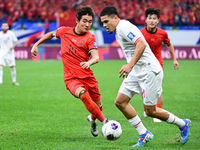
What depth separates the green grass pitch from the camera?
5.87 meters

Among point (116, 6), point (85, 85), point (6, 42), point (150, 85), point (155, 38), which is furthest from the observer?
point (116, 6)

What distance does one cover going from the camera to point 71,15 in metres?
28.9

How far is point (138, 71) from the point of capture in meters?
Answer: 5.64

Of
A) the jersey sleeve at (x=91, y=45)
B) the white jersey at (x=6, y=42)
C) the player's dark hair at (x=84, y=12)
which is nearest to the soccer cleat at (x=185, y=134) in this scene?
the jersey sleeve at (x=91, y=45)

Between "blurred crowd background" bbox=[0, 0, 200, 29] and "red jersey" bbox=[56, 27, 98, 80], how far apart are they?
23537mm

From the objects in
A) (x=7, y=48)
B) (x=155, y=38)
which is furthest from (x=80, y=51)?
(x=7, y=48)

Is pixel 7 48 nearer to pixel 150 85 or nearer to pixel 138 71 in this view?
pixel 138 71

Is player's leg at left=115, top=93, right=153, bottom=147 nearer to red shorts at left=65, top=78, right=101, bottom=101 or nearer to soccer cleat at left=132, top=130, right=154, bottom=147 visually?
soccer cleat at left=132, top=130, right=154, bottom=147

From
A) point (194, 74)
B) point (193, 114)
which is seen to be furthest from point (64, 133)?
point (194, 74)

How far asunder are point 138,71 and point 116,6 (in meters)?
28.7

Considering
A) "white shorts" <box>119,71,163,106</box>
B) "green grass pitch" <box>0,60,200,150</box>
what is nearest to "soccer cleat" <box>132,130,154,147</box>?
"green grass pitch" <box>0,60,200,150</box>

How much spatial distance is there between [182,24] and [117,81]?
1598 centimetres

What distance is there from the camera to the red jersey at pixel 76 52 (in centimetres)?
630

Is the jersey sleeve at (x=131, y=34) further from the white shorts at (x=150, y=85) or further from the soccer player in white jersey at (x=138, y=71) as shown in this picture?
the white shorts at (x=150, y=85)
